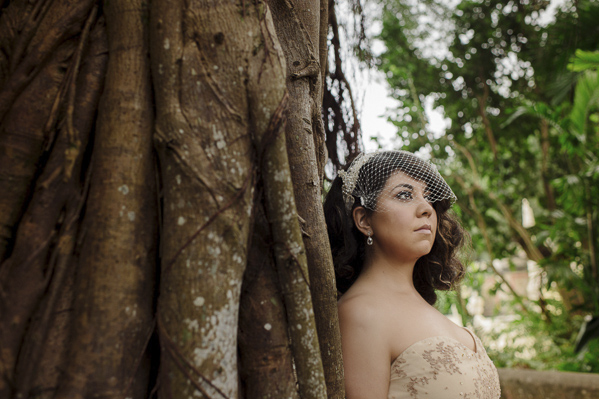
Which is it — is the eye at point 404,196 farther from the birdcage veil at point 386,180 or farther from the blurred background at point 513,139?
the blurred background at point 513,139

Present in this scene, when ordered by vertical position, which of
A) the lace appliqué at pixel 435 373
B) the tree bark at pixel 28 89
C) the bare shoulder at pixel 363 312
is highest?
the tree bark at pixel 28 89

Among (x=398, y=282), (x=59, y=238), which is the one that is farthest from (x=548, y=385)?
(x=59, y=238)

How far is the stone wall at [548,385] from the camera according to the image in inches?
152

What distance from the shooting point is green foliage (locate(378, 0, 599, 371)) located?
21.4ft

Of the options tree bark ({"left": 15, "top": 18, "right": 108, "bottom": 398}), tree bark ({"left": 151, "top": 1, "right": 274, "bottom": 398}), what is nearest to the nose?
tree bark ({"left": 151, "top": 1, "right": 274, "bottom": 398})

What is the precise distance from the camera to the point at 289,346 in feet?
4.54

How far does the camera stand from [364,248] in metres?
2.30

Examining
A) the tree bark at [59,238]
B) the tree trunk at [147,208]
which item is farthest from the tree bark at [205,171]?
the tree bark at [59,238]

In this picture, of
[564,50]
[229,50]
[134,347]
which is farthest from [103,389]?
[564,50]

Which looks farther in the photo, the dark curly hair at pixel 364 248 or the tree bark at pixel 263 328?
the dark curly hair at pixel 364 248

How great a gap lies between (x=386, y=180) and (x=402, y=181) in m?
0.08

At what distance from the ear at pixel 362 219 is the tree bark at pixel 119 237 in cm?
116

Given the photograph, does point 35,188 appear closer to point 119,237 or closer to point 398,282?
point 119,237

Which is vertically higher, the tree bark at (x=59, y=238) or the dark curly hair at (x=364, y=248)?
the tree bark at (x=59, y=238)
